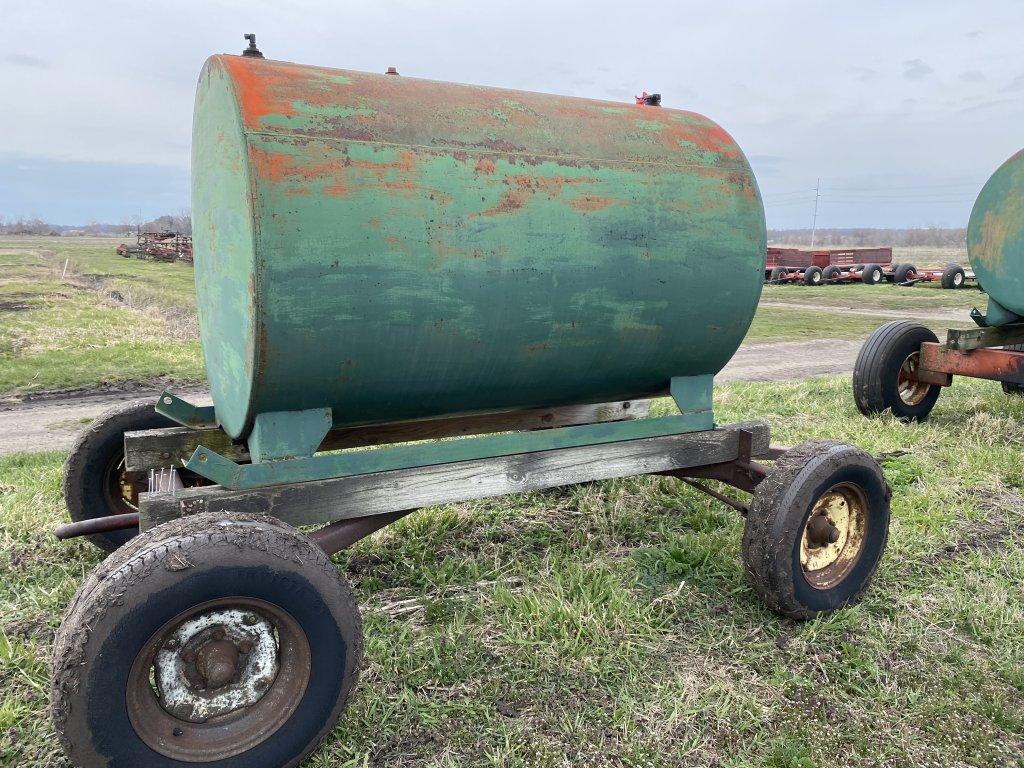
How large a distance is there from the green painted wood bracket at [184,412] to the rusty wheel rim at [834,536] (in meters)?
2.72

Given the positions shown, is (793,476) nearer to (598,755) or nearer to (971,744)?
(971,744)

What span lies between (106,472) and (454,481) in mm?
1946

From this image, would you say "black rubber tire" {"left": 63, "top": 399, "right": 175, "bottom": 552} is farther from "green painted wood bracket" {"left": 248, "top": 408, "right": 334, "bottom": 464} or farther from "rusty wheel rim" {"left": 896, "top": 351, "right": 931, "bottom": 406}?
"rusty wheel rim" {"left": 896, "top": 351, "right": 931, "bottom": 406}

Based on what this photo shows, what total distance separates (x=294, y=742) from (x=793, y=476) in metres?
2.18

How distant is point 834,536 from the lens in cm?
350

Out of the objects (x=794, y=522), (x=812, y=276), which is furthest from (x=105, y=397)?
(x=812, y=276)

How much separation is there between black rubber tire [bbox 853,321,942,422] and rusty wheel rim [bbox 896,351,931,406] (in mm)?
94

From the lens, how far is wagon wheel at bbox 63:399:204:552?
3795 millimetres

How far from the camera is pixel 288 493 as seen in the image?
2.83m

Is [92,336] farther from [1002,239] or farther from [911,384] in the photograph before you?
[1002,239]

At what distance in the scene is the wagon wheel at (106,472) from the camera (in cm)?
379

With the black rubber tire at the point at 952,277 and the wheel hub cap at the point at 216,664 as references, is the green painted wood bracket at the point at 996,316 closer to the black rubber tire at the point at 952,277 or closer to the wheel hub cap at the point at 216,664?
the wheel hub cap at the point at 216,664

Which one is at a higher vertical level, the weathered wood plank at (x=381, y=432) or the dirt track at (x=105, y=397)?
the weathered wood plank at (x=381, y=432)

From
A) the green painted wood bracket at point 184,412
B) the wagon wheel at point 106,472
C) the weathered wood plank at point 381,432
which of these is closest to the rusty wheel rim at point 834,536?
the weathered wood plank at point 381,432
